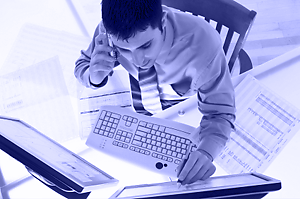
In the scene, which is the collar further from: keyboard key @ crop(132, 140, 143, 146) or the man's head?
keyboard key @ crop(132, 140, 143, 146)

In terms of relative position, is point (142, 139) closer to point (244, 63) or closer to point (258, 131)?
point (258, 131)

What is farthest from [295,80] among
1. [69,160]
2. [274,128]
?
[69,160]

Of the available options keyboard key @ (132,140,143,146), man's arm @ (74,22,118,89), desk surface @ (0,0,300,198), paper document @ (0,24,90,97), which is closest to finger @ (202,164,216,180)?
desk surface @ (0,0,300,198)

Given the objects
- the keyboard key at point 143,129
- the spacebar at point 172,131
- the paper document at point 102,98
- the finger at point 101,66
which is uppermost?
the finger at point 101,66

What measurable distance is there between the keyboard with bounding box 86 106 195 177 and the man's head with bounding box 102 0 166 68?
0.34m

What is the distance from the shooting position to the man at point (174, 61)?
720mm

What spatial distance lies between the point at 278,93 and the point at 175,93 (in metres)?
0.39

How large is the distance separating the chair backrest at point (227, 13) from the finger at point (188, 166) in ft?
1.59

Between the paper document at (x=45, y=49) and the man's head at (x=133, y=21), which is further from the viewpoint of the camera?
the paper document at (x=45, y=49)

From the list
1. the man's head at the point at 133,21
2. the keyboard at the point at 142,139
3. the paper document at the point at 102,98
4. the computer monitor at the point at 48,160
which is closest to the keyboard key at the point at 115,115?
the keyboard at the point at 142,139

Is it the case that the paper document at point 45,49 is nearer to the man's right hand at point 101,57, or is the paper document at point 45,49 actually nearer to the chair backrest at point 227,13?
the man's right hand at point 101,57

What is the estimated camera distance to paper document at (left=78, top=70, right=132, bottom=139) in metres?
1.12

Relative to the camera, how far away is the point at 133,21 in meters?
0.71

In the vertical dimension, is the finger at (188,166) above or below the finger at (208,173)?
above
